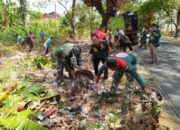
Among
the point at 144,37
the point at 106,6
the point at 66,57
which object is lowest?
the point at 144,37

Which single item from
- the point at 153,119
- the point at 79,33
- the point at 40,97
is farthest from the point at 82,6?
the point at 153,119

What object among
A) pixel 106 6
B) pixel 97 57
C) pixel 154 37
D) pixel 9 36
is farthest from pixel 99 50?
pixel 9 36

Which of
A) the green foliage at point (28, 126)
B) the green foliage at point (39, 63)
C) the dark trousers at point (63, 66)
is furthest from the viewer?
the green foliage at point (39, 63)

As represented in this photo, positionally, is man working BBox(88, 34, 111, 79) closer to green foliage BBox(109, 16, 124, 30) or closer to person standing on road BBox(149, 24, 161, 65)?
person standing on road BBox(149, 24, 161, 65)

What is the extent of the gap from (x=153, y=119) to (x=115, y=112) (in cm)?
113

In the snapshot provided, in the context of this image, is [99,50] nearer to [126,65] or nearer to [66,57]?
[66,57]

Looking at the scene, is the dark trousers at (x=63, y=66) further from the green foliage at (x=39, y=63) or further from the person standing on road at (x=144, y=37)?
the person standing on road at (x=144, y=37)

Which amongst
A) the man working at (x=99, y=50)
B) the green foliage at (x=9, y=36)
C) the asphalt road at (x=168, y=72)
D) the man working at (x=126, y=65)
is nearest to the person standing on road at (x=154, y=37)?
the asphalt road at (x=168, y=72)

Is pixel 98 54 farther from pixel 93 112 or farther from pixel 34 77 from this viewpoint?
pixel 34 77

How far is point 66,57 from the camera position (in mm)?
9953

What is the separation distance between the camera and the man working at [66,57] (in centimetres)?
955

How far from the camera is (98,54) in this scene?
9.86 m

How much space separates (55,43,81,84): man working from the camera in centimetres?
955

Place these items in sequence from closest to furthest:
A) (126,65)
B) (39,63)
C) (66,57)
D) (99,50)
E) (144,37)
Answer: (126,65)
(99,50)
(66,57)
(39,63)
(144,37)
